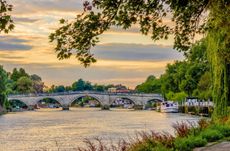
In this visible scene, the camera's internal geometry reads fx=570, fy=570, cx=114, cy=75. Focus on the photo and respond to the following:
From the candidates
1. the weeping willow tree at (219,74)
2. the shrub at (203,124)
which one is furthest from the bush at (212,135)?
the weeping willow tree at (219,74)

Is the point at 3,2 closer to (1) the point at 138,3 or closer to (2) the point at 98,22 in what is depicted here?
(2) the point at 98,22

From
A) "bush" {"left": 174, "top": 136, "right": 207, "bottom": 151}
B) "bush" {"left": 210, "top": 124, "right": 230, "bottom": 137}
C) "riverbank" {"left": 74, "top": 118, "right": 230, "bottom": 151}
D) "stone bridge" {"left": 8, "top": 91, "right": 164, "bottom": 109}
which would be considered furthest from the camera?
"stone bridge" {"left": 8, "top": 91, "right": 164, "bottom": 109}

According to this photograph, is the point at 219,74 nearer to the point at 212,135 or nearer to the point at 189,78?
the point at 212,135

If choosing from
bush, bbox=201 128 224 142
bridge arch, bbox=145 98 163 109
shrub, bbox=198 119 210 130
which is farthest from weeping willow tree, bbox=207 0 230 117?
bridge arch, bbox=145 98 163 109

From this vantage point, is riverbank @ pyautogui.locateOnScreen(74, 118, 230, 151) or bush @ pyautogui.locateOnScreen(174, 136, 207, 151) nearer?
riverbank @ pyautogui.locateOnScreen(74, 118, 230, 151)

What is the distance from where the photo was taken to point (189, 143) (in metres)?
15.3

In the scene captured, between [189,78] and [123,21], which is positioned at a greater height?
[189,78]

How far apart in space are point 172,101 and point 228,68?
81.9 metres

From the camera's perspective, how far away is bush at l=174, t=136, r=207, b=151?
1462 centimetres

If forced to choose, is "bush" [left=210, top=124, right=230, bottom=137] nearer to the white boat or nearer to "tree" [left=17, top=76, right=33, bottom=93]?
the white boat

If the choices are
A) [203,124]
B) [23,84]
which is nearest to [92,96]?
[23,84]

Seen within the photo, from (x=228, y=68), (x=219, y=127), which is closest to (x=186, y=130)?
(x=219, y=127)

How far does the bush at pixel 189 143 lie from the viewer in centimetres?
1462

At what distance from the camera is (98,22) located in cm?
907
